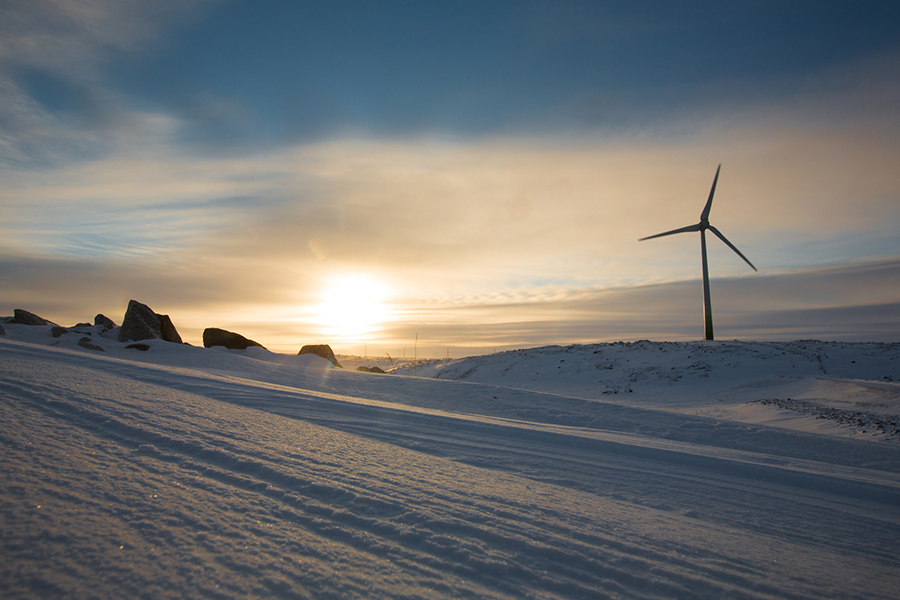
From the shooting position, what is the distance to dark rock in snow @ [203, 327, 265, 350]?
20594mm

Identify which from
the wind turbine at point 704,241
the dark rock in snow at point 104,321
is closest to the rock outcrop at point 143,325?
the dark rock in snow at point 104,321

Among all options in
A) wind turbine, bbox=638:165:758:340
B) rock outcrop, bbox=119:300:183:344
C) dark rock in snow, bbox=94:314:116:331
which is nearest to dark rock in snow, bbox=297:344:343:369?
rock outcrop, bbox=119:300:183:344

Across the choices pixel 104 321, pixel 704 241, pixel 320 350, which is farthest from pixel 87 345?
pixel 704 241

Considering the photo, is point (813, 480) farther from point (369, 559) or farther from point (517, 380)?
point (517, 380)

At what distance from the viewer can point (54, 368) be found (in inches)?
273

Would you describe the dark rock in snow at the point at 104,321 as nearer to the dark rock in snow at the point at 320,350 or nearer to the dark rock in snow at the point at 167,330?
the dark rock in snow at the point at 167,330

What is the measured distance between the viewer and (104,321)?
1877cm

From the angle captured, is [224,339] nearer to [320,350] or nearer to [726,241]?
[320,350]

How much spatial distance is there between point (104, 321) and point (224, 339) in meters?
4.64

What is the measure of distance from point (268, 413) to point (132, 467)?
303cm

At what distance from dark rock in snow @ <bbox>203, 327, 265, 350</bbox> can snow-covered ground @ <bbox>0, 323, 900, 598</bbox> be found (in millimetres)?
13579

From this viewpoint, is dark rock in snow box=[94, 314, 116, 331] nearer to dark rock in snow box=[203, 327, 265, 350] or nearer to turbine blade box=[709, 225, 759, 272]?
dark rock in snow box=[203, 327, 265, 350]

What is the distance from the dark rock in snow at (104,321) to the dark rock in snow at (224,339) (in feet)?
11.7

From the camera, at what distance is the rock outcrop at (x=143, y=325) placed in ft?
54.7
